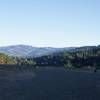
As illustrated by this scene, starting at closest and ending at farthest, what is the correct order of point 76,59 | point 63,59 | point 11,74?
point 11,74 < point 76,59 < point 63,59

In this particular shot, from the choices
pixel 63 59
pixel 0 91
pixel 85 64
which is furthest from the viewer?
pixel 63 59

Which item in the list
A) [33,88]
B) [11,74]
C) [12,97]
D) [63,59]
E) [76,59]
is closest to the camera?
[12,97]

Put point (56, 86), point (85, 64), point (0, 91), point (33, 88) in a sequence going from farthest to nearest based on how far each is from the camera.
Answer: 1. point (85, 64)
2. point (56, 86)
3. point (33, 88)
4. point (0, 91)

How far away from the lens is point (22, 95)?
50.3 meters

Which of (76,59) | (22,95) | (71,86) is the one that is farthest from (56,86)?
(76,59)

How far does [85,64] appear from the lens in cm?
12762

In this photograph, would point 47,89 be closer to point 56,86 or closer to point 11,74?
point 56,86

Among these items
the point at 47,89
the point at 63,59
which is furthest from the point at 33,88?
the point at 63,59

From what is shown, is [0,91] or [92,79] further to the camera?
[92,79]

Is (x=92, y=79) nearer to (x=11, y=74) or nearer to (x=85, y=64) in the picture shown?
(x=11, y=74)

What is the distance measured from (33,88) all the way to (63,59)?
300ft

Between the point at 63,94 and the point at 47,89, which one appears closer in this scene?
the point at 63,94

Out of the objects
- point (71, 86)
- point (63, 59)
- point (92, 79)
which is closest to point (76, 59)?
A: point (63, 59)

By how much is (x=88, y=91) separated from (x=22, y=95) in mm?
11963
